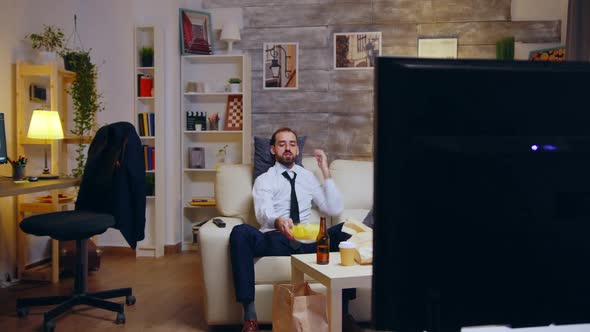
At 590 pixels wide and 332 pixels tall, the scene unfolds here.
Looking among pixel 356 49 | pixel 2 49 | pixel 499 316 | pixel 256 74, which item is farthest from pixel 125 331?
pixel 356 49

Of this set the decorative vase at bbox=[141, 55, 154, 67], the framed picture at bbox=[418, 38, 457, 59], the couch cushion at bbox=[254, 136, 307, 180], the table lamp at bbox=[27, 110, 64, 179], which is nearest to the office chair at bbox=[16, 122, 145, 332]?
the table lamp at bbox=[27, 110, 64, 179]

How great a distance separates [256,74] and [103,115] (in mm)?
1502

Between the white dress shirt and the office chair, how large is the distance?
0.72m

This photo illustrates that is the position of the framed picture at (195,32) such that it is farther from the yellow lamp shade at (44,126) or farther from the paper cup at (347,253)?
the paper cup at (347,253)

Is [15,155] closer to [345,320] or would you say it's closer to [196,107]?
[196,107]

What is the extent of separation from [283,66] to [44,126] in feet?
7.72

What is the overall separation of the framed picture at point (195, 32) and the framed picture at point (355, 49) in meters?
1.24

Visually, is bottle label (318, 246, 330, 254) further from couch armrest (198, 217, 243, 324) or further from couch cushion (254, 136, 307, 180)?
couch cushion (254, 136, 307, 180)

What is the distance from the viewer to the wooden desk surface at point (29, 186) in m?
2.94

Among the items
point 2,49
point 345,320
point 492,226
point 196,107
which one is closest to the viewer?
point 492,226

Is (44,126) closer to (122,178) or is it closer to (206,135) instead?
(122,178)

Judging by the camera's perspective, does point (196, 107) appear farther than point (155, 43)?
Yes

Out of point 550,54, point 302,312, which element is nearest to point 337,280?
point 302,312

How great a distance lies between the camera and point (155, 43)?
501 centimetres
